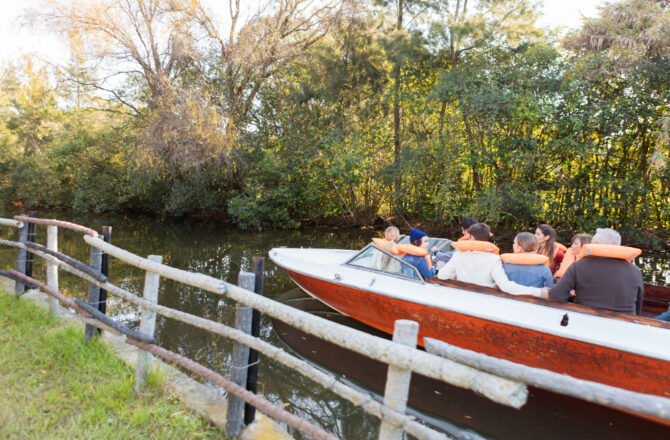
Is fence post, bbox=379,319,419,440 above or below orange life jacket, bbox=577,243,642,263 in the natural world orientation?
below

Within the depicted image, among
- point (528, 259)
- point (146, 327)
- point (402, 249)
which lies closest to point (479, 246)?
point (528, 259)

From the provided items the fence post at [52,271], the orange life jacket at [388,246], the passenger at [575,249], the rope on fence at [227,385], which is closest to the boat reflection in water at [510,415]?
the orange life jacket at [388,246]

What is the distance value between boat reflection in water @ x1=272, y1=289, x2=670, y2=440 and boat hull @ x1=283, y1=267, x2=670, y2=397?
437 mm

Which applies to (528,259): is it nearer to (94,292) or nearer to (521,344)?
(521,344)

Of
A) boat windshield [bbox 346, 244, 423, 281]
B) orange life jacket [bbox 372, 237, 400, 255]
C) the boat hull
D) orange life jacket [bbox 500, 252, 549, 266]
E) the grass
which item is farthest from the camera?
orange life jacket [bbox 372, 237, 400, 255]

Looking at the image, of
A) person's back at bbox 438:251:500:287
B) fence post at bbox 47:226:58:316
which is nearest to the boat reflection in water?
person's back at bbox 438:251:500:287

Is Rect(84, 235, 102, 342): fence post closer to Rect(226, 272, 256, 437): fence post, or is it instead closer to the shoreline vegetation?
Rect(226, 272, 256, 437): fence post

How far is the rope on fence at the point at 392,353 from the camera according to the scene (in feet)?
4.43

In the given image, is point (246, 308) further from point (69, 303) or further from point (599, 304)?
point (599, 304)

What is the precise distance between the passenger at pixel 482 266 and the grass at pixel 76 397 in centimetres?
330

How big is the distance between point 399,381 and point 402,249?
130 inches

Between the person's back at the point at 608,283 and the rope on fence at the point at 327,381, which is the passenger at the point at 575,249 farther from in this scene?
the rope on fence at the point at 327,381

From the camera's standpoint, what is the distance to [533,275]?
430 centimetres

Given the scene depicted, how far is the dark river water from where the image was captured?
3521 mm
